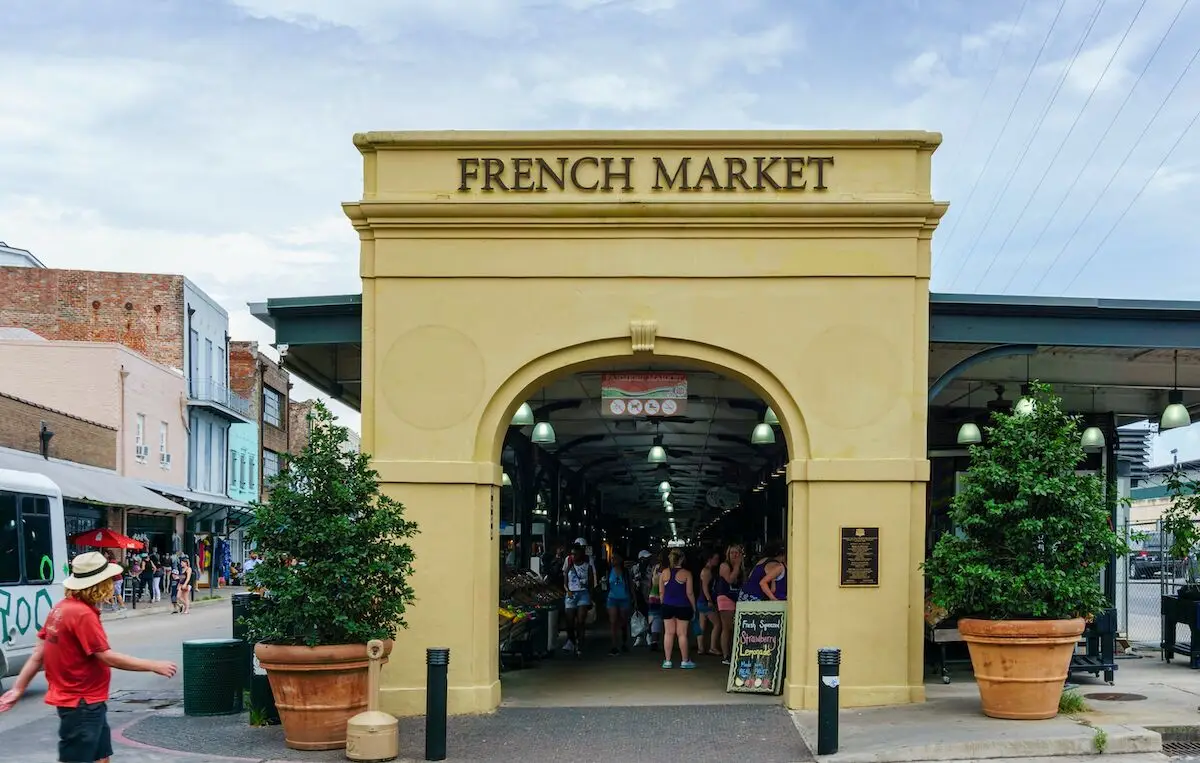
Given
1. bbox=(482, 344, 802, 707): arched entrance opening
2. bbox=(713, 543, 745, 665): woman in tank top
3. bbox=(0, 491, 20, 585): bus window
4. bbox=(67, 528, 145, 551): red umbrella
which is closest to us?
bbox=(482, 344, 802, 707): arched entrance opening

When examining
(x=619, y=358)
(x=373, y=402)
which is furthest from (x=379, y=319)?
(x=619, y=358)

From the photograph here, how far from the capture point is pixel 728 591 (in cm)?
1727

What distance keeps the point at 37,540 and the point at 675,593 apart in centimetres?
A: 797

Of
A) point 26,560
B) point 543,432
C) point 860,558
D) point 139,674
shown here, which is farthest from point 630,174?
point 139,674

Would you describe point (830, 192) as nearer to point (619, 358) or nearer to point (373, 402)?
point (619, 358)

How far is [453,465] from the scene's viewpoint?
42.8 feet

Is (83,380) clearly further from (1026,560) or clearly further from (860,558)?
(1026,560)

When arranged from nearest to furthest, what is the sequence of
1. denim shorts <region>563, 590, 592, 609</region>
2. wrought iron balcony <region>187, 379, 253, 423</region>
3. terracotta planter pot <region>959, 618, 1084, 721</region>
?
terracotta planter pot <region>959, 618, 1084, 721</region> → denim shorts <region>563, 590, 592, 609</region> → wrought iron balcony <region>187, 379, 253, 423</region>

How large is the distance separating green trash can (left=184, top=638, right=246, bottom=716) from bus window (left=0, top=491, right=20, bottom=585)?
3.47 metres

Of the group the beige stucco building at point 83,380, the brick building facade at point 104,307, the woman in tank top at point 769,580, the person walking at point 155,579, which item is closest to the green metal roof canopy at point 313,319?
the woman in tank top at point 769,580

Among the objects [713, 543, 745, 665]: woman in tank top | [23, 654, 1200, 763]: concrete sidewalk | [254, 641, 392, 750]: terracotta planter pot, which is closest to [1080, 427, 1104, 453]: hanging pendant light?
[23, 654, 1200, 763]: concrete sidewalk

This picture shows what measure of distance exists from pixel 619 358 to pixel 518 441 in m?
9.02

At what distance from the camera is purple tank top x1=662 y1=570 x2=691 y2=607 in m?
16.1

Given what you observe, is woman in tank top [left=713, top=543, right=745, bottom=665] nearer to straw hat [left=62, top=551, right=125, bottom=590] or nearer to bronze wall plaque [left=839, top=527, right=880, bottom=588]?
bronze wall plaque [left=839, top=527, right=880, bottom=588]
